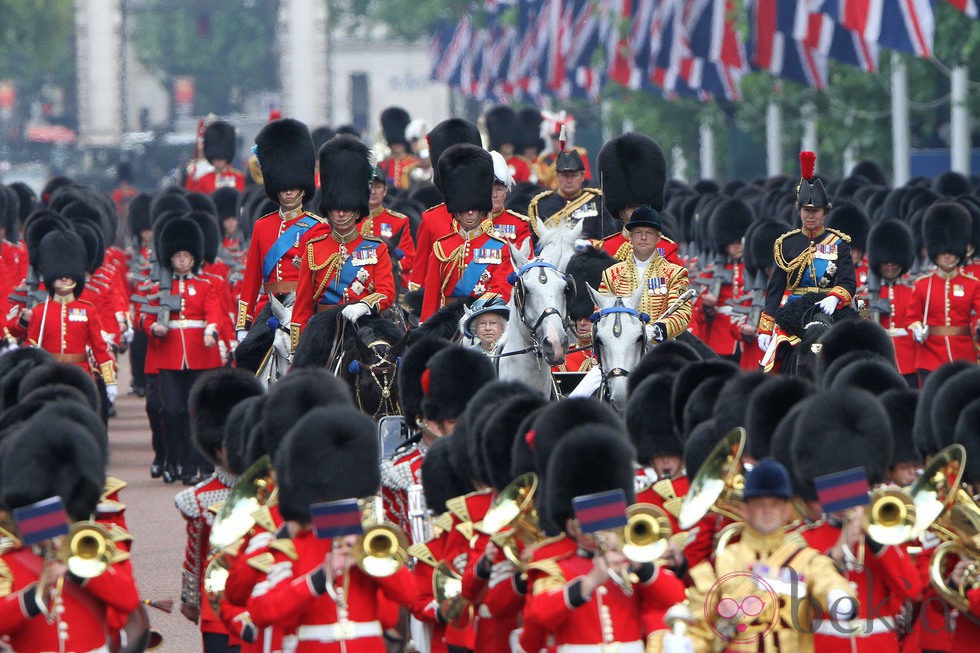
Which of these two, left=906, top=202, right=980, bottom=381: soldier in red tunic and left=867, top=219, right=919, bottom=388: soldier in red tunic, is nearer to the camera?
left=906, top=202, right=980, bottom=381: soldier in red tunic

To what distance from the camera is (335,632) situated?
6.49m

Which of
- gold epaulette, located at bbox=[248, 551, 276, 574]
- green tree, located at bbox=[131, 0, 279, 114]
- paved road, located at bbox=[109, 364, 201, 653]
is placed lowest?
paved road, located at bbox=[109, 364, 201, 653]

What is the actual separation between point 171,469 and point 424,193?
5.11m

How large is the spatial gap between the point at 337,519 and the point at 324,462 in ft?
1.32

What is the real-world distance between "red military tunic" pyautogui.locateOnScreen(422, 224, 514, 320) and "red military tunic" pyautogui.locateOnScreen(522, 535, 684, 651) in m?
4.84

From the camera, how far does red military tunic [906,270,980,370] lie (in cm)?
1432

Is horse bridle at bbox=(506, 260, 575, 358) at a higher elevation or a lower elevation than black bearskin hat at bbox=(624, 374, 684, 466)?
higher

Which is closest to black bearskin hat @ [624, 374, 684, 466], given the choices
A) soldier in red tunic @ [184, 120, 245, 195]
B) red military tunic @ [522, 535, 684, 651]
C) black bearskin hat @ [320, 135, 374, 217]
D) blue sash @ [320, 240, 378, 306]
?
red military tunic @ [522, 535, 684, 651]

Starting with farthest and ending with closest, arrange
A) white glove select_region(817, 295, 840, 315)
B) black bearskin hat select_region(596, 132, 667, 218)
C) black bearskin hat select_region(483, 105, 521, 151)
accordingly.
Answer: black bearskin hat select_region(483, 105, 521, 151), black bearskin hat select_region(596, 132, 667, 218), white glove select_region(817, 295, 840, 315)

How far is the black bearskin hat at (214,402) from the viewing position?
8.12 metres

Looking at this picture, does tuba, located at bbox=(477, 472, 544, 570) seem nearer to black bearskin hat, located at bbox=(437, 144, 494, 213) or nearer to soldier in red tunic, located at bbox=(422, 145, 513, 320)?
soldier in red tunic, located at bbox=(422, 145, 513, 320)

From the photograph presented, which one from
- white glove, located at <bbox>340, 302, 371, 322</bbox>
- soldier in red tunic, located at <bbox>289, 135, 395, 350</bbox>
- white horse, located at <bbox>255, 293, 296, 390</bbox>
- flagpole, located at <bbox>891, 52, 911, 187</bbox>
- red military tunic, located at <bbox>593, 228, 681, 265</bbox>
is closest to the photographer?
white glove, located at <bbox>340, 302, 371, 322</bbox>

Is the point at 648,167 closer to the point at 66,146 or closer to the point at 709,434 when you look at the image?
the point at 709,434

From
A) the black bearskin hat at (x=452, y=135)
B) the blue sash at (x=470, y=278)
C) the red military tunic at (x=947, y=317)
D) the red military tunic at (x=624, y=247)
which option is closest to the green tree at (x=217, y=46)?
the black bearskin hat at (x=452, y=135)
